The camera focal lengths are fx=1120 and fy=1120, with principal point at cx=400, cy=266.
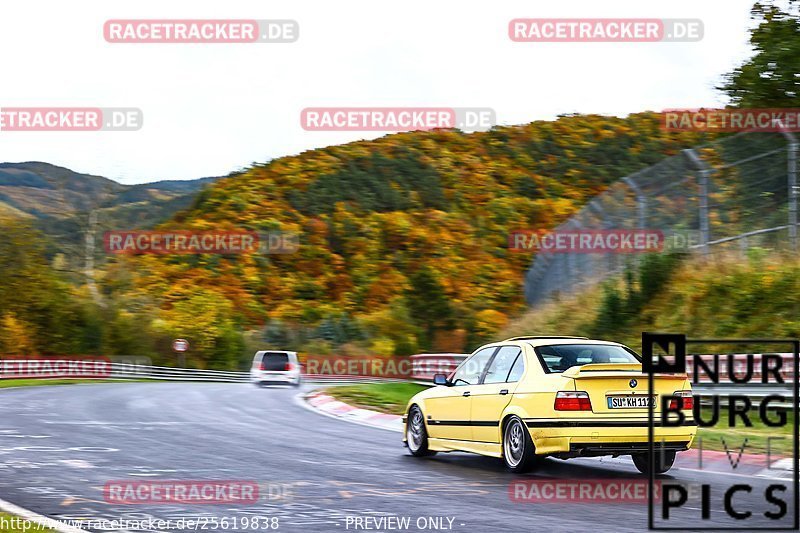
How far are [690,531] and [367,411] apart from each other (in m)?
14.3

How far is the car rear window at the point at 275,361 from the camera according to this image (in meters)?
39.9

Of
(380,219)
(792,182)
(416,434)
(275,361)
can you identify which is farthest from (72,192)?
(416,434)

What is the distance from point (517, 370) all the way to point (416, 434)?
7.77 ft

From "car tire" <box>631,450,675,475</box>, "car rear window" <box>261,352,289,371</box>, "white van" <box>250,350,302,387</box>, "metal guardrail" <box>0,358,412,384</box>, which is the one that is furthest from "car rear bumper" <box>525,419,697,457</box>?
"metal guardrail" <box>0,358,412,384</box>

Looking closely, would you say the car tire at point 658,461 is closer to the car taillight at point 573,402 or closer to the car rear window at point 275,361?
the car taillight at point 573,402

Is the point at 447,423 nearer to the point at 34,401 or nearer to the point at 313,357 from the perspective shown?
the point at 34,401

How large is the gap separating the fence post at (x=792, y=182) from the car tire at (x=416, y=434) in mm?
10091

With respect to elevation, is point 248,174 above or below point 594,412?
above

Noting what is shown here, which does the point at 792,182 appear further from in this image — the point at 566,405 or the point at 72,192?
the point at 72,192

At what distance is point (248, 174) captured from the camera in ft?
372

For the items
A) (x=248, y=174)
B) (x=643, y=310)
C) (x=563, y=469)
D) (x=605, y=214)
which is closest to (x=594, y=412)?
(x=563, y=469)

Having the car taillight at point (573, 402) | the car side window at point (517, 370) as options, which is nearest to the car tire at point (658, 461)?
the car taillight at point (573, 402)

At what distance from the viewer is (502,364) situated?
12.3m

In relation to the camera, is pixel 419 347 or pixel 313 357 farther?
pixel 313 357
